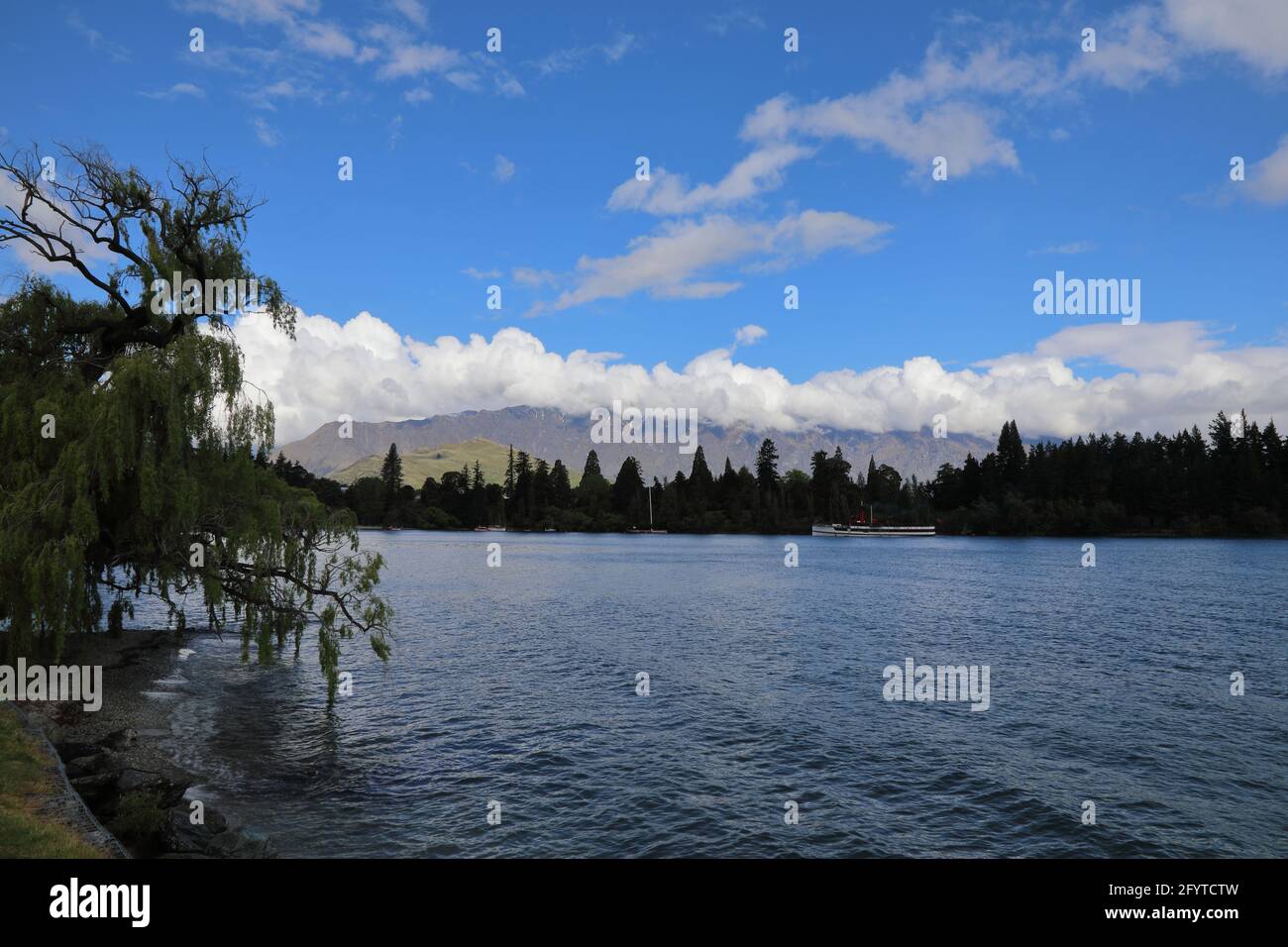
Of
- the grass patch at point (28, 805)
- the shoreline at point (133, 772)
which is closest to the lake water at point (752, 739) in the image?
the shoreline at point (133, 772)

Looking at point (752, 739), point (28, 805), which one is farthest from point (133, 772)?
point (752, 739)

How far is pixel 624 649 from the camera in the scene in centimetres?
4525

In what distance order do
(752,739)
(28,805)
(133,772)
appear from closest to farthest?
(28,805) → (133,772) → (752,739)

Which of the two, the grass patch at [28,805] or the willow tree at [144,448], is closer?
the grass patch at [28,805]

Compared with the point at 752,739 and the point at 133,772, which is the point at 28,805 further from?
the point at 752,739

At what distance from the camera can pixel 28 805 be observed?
14867 mm

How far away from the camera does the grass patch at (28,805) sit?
41.8 feet

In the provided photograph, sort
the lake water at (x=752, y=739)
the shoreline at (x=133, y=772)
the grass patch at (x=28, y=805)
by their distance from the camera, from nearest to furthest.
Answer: the grass patch at (x=28, y=805) → the shoreline at (x=133, y=772) → the lake water at (x=752, y=739)

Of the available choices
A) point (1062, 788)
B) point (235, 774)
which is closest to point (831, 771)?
point (1062, 788)

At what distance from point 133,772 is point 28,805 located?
5.68m

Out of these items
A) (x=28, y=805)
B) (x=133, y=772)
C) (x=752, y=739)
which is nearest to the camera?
(x=28, y=805)

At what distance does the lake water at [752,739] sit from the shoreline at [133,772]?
38.5 inches

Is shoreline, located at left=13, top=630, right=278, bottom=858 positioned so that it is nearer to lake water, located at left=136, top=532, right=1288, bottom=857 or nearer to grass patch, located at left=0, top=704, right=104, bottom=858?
grass patch, located at left=0, top=704, right=104, bottom=858

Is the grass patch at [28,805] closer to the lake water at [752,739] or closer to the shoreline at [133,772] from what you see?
the shoreline at [133,772]
